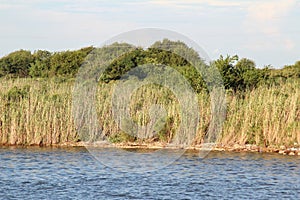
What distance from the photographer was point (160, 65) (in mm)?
26312

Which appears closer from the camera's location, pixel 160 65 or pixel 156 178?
pixel 156 178

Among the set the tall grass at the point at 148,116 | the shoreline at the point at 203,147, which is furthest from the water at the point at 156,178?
the tall grass at the point at 148,116

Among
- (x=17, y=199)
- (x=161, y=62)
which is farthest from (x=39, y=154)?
(x=161, y=62)

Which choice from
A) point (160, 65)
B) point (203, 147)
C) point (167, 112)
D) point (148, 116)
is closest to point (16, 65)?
point (160, 65)

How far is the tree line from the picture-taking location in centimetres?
2295

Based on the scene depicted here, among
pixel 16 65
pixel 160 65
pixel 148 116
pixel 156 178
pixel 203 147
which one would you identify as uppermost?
pixel 16 65

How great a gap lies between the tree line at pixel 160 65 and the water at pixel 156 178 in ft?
17.5

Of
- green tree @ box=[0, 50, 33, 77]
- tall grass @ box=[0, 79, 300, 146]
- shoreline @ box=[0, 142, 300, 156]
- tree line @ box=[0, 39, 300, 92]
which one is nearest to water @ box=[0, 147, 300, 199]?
shoreline @ box=[0, 142, 300, 156]

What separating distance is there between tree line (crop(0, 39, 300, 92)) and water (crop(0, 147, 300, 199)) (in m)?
5.32

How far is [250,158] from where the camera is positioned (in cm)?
1717

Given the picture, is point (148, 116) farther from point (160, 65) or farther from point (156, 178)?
point (160, 65)

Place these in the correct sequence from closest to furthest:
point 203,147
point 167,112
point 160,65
Result: point 203,147 → point 167,112 → point 160,65

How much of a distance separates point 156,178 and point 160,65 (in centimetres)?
1222

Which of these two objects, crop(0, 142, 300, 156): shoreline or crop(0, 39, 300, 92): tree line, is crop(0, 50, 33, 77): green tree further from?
crop(0, 142, 300, 156): shoreline
